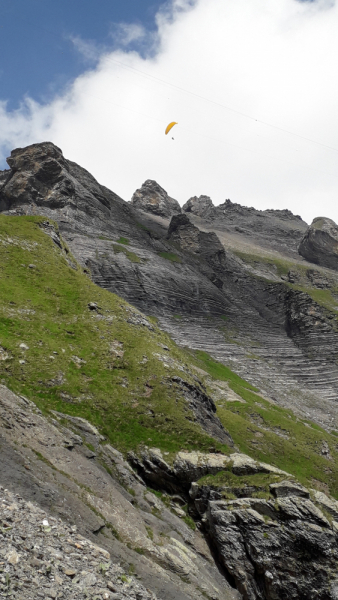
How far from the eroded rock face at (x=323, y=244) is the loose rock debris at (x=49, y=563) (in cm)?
19948

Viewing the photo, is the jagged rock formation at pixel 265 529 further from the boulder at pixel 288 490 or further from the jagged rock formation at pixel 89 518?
the jagged rock formation at pixel 89 518

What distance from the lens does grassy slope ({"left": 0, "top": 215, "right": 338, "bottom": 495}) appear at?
2528 cm

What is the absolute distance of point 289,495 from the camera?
2122 centimetres

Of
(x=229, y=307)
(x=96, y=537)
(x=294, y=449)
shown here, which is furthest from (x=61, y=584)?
(x=229, y=307)

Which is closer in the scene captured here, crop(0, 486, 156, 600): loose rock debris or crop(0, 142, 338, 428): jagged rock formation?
crop(0, 486, 156, 600): loose rock debris

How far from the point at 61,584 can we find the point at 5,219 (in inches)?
2072

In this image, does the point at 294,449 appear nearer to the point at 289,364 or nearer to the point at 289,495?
the point at 289,495

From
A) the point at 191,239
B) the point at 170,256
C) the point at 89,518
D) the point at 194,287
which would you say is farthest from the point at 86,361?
the point at 191,239

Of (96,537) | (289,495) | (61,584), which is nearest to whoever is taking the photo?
(61,584)

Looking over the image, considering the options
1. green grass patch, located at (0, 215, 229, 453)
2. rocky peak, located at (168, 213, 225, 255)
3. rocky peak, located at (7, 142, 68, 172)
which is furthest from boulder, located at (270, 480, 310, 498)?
rocky peak, located at (7, 142, 68, 172)

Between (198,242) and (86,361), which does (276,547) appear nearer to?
(86,361)

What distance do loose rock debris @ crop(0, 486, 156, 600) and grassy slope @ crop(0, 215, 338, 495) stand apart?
1020cm

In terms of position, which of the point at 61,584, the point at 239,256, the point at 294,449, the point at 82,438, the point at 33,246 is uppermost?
the point at 239,256

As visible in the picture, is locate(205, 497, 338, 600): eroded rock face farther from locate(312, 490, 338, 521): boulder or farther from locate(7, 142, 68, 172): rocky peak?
locate(7, 142, 68, 172): rocky peak
